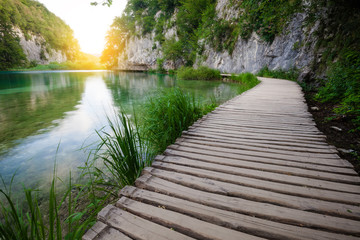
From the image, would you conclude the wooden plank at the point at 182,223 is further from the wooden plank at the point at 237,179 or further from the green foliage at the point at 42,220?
the wooden plank at the point at 237,179

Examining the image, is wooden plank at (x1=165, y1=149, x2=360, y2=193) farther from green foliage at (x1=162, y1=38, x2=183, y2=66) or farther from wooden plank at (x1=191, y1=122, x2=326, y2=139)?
green foliage at (x1=162, y1=38, x2=183, y2=66)

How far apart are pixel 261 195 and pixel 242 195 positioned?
0.15m

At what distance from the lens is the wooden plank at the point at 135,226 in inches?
44.1

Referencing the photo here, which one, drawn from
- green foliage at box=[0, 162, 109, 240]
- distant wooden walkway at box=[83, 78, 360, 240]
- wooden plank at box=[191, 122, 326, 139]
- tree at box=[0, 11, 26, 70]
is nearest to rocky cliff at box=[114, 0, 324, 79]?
wooden plank at box=[191, 122, 326, 139]

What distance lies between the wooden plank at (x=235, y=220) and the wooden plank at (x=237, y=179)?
371 millimetres

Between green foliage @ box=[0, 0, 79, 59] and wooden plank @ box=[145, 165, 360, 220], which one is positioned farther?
green foliage @ box=[0, 0, 79, 59]

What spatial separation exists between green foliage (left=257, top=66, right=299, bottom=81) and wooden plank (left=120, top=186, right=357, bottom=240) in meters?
10.5

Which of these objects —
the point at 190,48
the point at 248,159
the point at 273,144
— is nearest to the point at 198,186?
the point at 248,159

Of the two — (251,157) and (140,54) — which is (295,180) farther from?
(140,54)

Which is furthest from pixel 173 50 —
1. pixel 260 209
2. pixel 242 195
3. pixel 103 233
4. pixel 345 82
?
pixel 103 233

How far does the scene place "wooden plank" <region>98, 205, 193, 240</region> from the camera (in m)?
1.12

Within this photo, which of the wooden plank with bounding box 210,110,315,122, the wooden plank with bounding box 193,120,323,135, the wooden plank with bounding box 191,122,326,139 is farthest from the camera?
the wooden plank with bounding box 210,110,315,122

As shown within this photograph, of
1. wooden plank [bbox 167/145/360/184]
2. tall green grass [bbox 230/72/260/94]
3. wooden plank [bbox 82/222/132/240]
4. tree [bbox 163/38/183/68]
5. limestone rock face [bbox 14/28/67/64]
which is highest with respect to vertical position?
limestone rock face [bbox 14/28/67/64]

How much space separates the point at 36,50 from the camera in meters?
57.4
